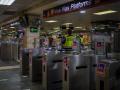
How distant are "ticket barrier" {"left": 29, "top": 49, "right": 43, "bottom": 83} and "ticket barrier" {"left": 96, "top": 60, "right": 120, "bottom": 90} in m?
4.30

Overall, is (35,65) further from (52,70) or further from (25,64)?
(52,70)

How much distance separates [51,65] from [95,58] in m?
1.37

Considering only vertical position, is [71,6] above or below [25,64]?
above

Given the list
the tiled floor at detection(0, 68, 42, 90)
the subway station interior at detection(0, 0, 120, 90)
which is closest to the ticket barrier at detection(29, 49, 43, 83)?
the subway station interior at detection(0, 0, 120, 90)

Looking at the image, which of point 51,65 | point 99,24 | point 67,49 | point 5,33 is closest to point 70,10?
point 67,49

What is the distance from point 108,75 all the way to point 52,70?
3.13 metres

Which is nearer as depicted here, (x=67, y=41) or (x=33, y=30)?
(x=67, y=41)

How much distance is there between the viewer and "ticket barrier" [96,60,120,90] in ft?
12.0

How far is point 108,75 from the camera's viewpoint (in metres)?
3.65

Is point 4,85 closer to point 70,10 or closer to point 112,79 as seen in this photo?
point 70,10

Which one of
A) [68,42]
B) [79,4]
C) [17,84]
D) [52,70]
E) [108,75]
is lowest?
[17,84]

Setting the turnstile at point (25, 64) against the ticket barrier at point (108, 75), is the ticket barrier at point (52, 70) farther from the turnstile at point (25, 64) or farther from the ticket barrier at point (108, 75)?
the ticket barrier at point (108, 75)

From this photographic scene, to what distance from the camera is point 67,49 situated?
6.51m

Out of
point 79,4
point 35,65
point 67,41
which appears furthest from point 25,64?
point 79,4
